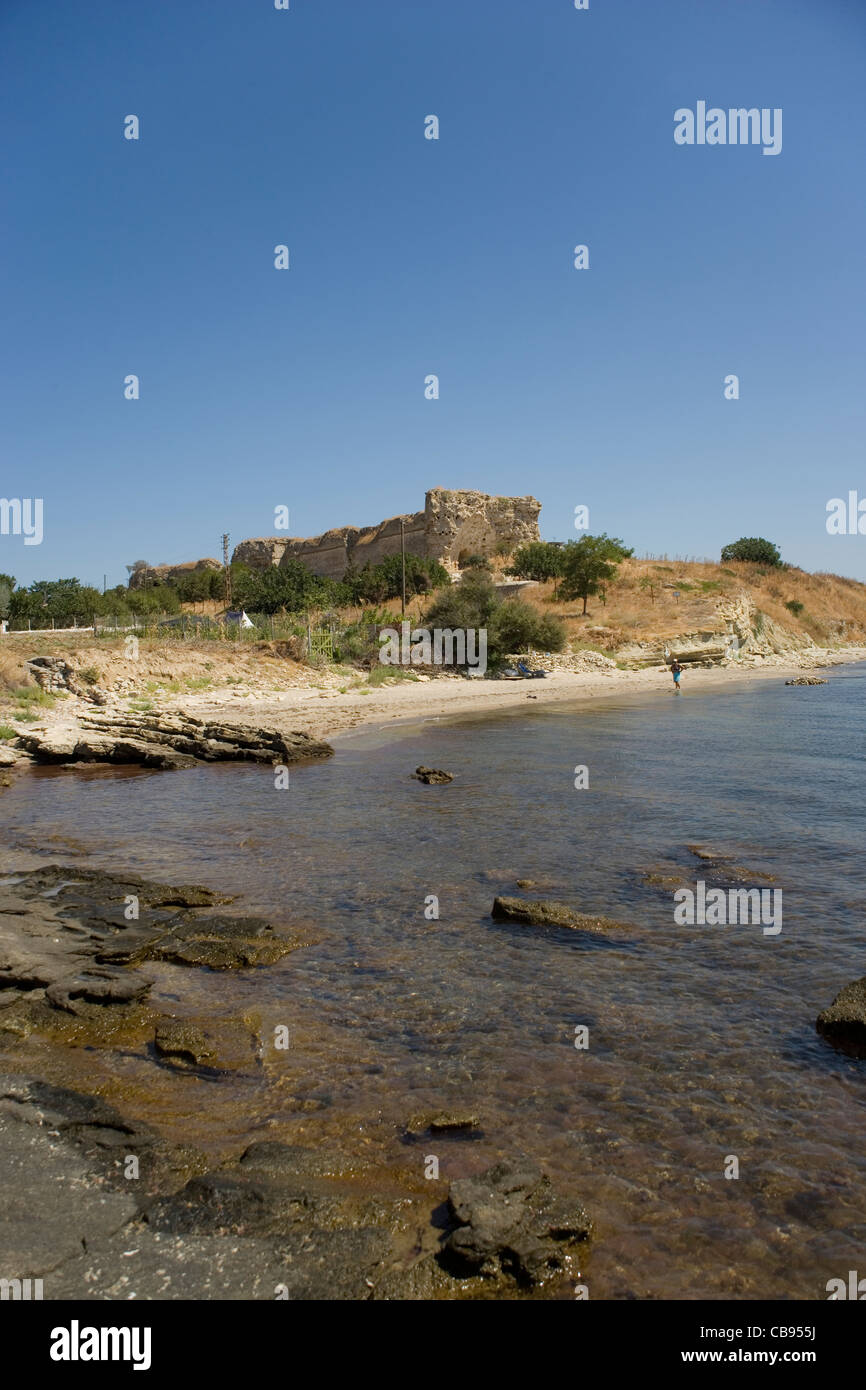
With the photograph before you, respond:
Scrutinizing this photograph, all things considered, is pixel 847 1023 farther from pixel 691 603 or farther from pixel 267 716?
pixel 691 603

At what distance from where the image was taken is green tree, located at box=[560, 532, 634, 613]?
53.1 metres

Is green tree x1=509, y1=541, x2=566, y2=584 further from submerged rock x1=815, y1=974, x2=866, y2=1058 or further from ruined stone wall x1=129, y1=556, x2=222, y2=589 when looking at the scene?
submerged rock x1=815, y1=974, x2=866, y2=1058

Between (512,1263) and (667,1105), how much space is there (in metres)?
1.71

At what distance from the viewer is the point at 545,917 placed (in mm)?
8125

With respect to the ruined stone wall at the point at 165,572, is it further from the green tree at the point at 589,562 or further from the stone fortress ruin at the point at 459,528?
the green tree at the point at 589,562

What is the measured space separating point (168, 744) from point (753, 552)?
73.1 meters

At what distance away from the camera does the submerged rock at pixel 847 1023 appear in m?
5.61

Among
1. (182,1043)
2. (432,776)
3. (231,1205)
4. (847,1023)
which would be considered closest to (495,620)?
(432,776)

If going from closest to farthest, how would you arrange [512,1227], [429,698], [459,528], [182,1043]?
1. [512,1227]
2. [182,1043]
3. [429,698]
4. [459,528]

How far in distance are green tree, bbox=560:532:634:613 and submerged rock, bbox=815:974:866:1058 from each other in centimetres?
4889

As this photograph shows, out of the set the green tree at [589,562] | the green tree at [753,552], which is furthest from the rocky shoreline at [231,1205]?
the green tree at [753,552]

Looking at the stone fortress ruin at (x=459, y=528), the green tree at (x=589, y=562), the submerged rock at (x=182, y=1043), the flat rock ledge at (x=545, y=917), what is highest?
the stone fortress ruin at (x=459, y=528)

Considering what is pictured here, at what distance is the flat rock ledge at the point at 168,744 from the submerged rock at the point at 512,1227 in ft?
49.4
